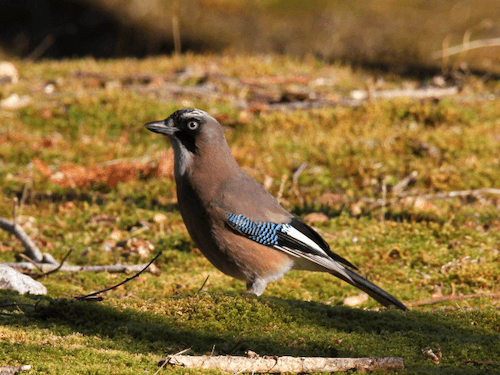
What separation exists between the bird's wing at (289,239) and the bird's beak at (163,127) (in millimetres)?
980

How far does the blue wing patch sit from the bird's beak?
0.94 meters

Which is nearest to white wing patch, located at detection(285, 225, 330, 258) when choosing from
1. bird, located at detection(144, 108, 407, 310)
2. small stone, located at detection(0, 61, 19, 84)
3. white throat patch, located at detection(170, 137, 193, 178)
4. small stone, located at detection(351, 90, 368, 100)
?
bird, located at detection(144, 108, 407, 310)

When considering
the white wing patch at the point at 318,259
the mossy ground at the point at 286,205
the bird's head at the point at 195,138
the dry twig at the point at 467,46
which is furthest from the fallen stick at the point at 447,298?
the dry twig at the point at 467,46

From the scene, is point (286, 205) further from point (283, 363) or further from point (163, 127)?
point (283, 363)

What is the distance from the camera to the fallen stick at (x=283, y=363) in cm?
299

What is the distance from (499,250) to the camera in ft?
20.8

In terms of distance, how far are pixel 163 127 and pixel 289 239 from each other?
1.46 metres

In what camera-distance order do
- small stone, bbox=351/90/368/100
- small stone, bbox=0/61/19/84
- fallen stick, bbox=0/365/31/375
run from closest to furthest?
fallen stick, bbox=0/365/31/375
small stone, bbox=351/90/368/100
small stone, bbox=0/61/19/84

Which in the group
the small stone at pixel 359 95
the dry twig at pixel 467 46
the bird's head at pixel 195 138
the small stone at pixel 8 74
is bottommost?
the small stone at pixel 359 95

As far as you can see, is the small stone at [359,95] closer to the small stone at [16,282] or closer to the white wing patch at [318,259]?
the white wing patch at [318,259]

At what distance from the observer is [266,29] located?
19750 mm

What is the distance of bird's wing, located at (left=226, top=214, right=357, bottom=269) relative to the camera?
15.4 feet

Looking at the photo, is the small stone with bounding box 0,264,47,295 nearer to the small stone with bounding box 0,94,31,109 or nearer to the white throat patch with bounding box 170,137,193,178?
the white throat patch with bounding box 170,137,193,178

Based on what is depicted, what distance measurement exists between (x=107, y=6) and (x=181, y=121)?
19766 mm
